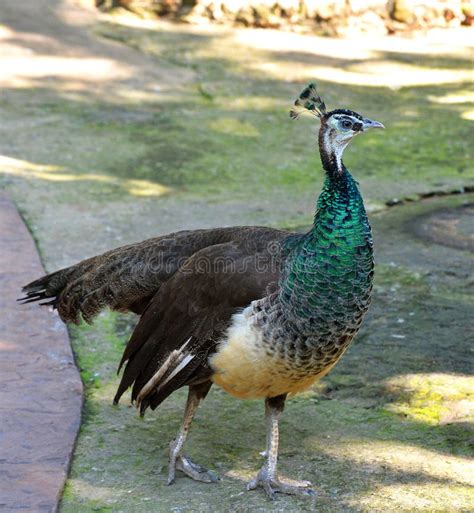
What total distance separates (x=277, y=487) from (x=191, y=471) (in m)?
0.35

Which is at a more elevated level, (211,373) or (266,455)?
(211,373)

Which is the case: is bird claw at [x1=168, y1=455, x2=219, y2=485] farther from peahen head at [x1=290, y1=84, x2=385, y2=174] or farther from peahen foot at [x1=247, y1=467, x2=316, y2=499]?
peahen head at [x1=290, y1=84, x2=385, y2=174]

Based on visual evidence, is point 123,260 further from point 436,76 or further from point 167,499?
point 436,76

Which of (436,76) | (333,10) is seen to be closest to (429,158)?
(436,76)

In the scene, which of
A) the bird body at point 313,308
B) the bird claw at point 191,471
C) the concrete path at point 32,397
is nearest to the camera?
the bird body at point 313,308

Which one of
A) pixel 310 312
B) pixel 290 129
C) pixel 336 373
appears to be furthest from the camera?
pixel 290 129

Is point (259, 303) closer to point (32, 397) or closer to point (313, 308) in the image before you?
point (313, 308)

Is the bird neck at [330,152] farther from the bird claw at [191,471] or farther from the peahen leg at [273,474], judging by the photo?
the bird claw at [191,471]

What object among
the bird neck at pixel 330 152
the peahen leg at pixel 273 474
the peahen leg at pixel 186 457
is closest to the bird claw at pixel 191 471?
the peahen leg at pixel 186 457

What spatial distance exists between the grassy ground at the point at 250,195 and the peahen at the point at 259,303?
29cm

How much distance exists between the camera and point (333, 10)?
1068cm

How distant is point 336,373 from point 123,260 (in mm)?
1236

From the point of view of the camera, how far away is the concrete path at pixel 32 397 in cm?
400

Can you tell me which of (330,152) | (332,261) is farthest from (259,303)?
(330,152)
